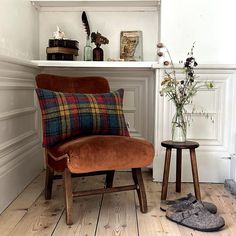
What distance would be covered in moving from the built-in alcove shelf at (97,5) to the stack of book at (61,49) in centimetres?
34

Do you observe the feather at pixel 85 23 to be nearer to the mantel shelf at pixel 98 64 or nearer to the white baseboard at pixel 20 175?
the mantel shelf at pixel 98 64

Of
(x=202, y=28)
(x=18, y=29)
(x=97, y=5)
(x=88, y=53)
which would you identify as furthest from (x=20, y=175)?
(x=202, y=28)

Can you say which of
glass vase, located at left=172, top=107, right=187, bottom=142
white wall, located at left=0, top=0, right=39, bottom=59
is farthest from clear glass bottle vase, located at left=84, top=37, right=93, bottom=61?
glass vase, located at left=172, top=107, right=187, bottom=142

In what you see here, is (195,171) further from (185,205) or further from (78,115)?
(78,115)

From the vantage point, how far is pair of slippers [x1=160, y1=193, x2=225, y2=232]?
1.75m

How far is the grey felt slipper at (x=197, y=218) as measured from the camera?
5.73ft

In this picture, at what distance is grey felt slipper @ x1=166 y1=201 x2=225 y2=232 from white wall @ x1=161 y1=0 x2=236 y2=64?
1231 mm

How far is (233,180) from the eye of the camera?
2531 millimetres

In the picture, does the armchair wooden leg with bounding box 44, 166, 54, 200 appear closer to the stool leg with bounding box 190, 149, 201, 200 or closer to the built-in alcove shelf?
the stool leg with bounding box 190, 149, 201, 200

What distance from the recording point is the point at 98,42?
2.79 metres

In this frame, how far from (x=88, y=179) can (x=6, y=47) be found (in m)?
1.18

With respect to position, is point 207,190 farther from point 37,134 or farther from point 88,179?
Result: point 37,134

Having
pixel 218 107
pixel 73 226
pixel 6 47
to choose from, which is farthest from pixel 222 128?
pixel 6 47

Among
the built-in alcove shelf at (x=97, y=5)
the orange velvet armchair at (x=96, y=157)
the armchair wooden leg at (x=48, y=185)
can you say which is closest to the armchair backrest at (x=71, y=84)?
the orange velvet armchair at (x=96, y=157)
